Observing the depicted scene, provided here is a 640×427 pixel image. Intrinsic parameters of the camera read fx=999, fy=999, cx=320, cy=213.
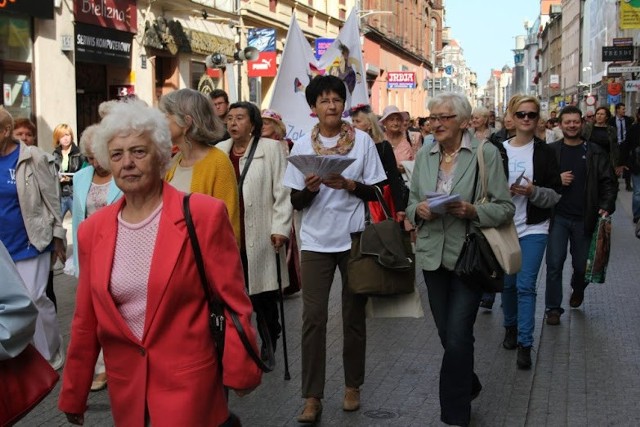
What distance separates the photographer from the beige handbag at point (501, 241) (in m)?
5.51

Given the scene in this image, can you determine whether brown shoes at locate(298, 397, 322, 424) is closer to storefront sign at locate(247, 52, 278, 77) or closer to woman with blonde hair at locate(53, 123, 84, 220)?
woman with blonde hair at locate(53, 123, 84, 220)

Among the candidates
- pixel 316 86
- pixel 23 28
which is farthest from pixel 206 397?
pixel 23 28

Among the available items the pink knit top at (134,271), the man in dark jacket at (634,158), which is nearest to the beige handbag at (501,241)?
the pink knit top at (134,271)

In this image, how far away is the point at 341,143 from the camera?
19.4 ft

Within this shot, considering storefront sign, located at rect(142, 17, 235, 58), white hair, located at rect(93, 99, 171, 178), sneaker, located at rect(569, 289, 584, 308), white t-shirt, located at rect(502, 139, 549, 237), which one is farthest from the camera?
storefront sign, located at rect(142, 17, 235, 58)

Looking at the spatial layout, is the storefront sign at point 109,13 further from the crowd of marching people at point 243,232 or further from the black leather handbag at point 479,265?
the black leather handbag at point 479,265

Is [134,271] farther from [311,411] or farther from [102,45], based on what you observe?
[102,45]

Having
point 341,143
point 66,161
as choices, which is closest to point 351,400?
point 341,143

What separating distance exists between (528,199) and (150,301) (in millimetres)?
4468

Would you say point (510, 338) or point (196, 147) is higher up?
point (196, 147)

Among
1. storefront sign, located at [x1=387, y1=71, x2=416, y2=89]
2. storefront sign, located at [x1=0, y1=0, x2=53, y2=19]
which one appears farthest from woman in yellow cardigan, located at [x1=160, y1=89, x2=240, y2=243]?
storefront sign, located at [x1=387, y1=71, x2=416, y2=89]

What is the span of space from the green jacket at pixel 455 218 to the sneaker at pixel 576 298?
395 cm

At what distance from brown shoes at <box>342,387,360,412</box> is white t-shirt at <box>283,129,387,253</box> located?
886 mm

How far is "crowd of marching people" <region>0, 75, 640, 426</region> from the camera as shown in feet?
11.5
